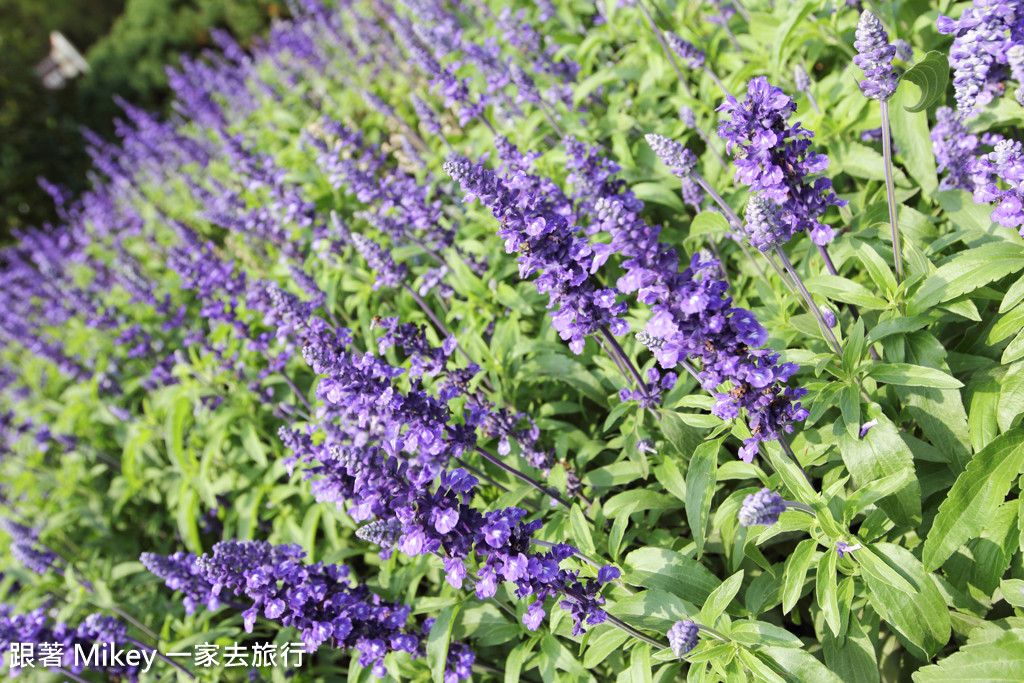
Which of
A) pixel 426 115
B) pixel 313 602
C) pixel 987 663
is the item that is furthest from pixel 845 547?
pixel 426 115

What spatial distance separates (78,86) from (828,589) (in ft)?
98.5

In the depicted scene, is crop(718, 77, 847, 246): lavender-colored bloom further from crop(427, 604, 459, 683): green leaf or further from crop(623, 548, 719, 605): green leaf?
crop(427, 604, 459, 683): green leaf

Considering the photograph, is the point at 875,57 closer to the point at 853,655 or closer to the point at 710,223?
the point at 710,223

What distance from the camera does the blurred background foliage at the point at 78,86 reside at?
62.3 feet

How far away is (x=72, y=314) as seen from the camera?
10.4 meters

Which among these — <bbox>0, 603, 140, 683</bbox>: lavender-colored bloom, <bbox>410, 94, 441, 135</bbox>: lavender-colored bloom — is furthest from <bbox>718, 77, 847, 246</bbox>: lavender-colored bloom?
<bbox>0, 603, 140, 683</bbox>: lavender-colored bloom

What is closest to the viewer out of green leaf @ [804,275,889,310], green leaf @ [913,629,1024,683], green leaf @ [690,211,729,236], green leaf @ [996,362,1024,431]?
green leaf @ [913,629,1024,683]

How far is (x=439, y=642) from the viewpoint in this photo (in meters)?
3.65

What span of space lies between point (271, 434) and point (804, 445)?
15.7 feet

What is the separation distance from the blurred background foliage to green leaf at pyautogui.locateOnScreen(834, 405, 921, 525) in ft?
66.2

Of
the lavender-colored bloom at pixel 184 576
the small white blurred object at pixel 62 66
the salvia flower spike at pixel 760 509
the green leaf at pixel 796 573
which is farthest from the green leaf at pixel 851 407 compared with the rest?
the small white blurred object at pixel 62 66

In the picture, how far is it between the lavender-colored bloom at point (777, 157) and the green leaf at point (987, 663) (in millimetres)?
1821

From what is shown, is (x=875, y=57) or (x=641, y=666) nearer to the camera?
(x=875, y=57)

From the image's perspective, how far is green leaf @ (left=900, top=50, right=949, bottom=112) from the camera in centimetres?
305
